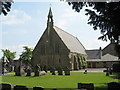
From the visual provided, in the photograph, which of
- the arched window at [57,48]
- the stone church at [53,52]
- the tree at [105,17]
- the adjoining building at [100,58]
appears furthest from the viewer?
the adjoining building at [100,58]

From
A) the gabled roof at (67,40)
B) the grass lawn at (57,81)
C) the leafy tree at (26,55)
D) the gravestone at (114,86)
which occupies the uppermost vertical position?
the gabled roof at (67,40)

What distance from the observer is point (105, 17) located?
11.0 m

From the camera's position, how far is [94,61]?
61344 mm

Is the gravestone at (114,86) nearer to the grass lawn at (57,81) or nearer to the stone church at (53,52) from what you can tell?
the grass lawn at (57,81)

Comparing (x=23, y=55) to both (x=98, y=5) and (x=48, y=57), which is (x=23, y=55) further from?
(x=98, y=5)

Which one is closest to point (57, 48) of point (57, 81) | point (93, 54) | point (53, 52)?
point (53, 52)

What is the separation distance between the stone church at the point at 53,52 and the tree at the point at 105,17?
36.2 metres

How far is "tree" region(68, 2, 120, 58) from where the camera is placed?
1041 cm

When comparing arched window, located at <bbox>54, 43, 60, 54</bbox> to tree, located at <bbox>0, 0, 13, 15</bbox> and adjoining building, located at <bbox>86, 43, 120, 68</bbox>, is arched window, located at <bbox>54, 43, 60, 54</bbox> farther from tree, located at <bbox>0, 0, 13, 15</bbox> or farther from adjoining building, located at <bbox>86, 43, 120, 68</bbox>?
tree, located at <bbox>0, 0, 13, 15</bbox>

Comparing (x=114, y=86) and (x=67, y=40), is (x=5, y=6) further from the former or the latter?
(x=67, y=40)

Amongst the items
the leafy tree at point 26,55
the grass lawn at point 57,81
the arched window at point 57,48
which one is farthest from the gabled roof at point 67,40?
the grass lawn at point 57,81

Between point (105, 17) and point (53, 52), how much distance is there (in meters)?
39.4

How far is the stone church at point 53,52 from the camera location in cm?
4812

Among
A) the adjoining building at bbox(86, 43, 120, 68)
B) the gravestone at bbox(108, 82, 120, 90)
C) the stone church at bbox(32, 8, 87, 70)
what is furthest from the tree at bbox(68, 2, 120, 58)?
the adjoining building at bbox(86, 43, 120, 68)
